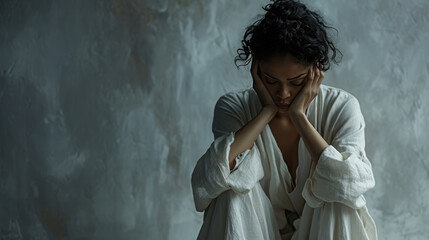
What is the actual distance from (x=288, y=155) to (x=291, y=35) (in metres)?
0.35

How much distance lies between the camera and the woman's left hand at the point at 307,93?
162 centimetres

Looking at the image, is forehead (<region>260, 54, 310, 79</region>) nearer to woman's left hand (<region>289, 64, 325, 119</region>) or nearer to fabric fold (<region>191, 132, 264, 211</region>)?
woman's left hand (<region>289, 64, 325, 119</region>)

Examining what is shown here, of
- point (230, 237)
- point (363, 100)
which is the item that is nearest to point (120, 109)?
point (363, 100)

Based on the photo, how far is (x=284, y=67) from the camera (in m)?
1.59

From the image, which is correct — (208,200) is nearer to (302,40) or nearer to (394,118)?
(302,40)

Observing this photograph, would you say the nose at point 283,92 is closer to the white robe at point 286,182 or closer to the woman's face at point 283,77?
the woman's face at point 283,77

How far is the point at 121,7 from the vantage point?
8.36 feet

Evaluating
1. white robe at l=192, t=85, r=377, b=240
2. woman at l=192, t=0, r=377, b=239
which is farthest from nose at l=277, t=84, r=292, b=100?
white robe at l=192, t=85, r=377, b=240

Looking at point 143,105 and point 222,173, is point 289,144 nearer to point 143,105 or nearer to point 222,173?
point 222,173

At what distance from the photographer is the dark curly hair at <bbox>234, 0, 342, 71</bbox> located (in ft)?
5.19

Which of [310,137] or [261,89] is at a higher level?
[261,89]

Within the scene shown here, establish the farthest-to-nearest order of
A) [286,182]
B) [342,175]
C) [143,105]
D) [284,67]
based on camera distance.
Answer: [143,105] → [286,182] → [284,67] → [342,175]

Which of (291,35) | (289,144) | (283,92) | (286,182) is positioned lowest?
(286,182)

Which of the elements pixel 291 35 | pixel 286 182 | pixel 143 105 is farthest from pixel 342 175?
pixel 143 105
